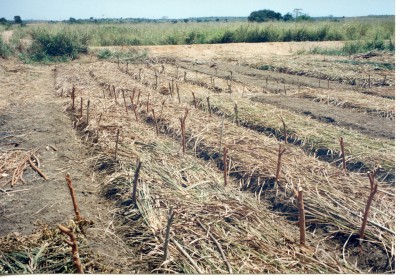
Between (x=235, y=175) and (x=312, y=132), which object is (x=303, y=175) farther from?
(x=312, y=132)

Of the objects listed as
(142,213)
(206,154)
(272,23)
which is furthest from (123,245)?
(272,23)

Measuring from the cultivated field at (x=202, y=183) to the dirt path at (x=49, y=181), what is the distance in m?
0.01

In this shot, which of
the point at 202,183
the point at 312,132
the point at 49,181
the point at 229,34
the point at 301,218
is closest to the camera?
the point at 301,218

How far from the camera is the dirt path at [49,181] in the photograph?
2.69 meters

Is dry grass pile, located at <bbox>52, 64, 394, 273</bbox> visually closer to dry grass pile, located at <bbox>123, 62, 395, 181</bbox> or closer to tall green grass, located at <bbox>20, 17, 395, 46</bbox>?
dry grass pile, located at <bbox>123, 62, 395, 181</bbox>

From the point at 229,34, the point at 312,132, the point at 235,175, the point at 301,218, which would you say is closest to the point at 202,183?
the point at 235,175

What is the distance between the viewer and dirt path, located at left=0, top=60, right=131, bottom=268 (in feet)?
8.84

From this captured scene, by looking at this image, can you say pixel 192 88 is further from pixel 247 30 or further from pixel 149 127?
pixel 247 30

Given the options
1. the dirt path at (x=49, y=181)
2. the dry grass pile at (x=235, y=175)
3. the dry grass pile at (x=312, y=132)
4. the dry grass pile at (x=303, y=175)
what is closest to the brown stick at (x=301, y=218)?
the dry grass pile at (x=235, y=175)

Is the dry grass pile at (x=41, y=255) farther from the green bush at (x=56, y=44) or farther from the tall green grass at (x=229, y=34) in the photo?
the tall green grass at (x=229, y=34)

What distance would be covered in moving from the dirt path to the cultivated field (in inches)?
0.5

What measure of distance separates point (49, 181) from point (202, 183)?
1.33 meters

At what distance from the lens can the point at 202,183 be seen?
3.26 meters

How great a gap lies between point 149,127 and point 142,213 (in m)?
2.21
